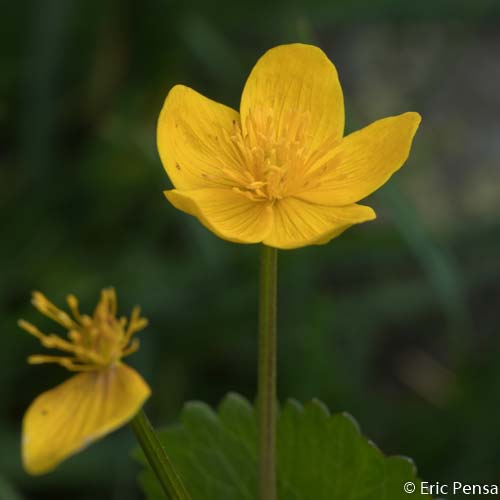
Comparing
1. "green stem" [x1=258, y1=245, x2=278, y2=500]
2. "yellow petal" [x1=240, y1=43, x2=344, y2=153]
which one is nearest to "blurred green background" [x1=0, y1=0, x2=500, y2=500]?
"yellow petal" [x1=240, y1=43, x2=344, y2=153]

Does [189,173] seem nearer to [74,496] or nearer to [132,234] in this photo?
[74,496]

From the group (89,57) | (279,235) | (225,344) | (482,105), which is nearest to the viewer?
(279,235)

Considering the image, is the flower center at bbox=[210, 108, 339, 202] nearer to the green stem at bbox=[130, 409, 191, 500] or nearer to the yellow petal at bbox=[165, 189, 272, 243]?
the yellow petal at bbox=[165, 189, 272, 243]

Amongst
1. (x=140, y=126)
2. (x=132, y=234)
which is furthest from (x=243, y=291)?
(x=140, y=126)

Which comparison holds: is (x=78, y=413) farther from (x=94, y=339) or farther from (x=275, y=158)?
(x=275, y=158)

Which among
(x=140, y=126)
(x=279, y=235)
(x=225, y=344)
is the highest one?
(x=140, y=126)

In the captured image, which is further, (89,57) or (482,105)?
(482,105)
